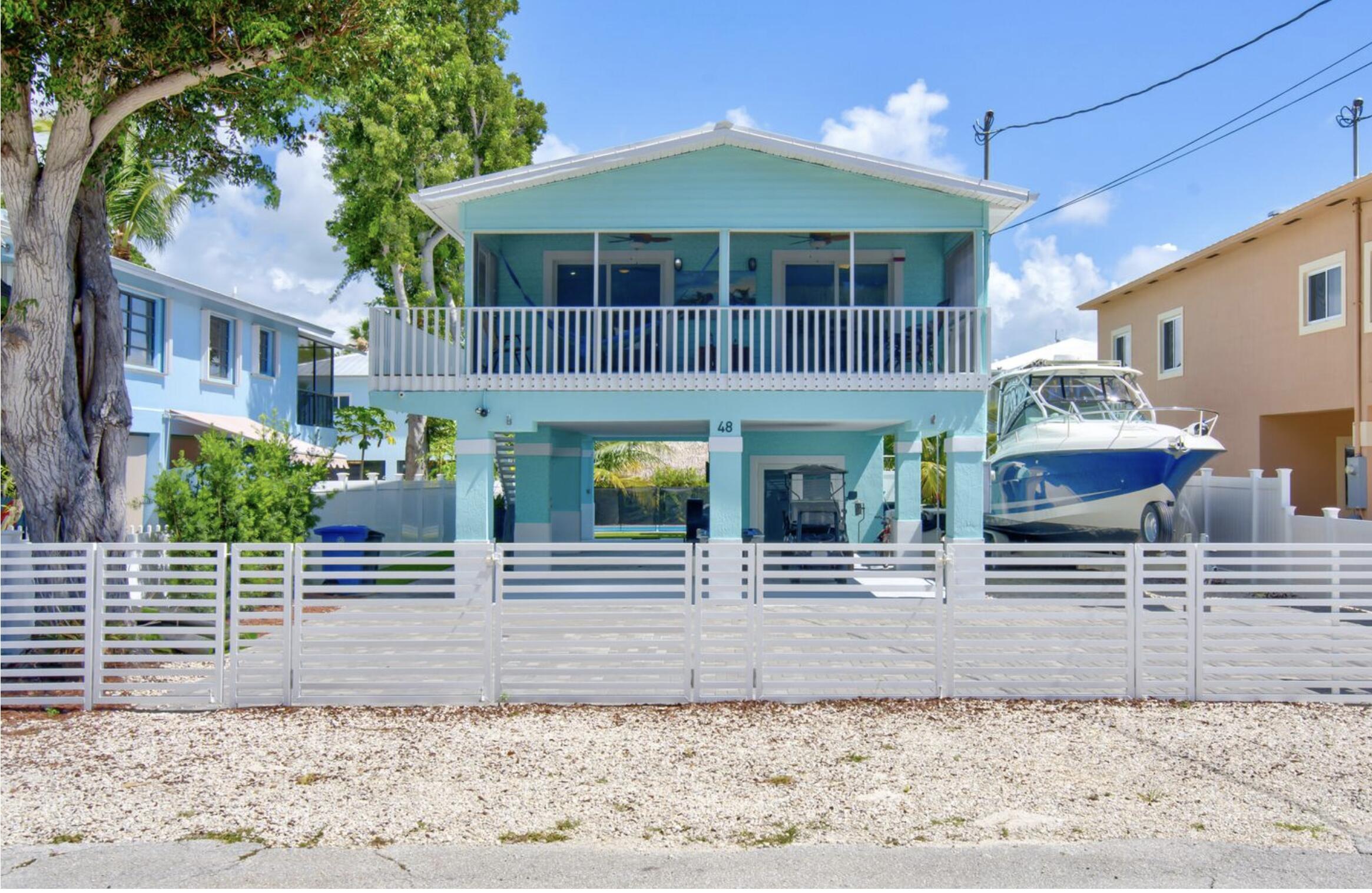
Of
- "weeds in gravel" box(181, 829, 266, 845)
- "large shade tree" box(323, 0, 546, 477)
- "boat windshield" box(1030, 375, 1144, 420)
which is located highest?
"large shade tree" box(323, 0, 546, 477)

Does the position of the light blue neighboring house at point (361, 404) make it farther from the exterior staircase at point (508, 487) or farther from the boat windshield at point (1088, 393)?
the boat windshield at point (1088, 393)

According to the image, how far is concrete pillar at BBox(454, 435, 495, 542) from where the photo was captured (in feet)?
44.4

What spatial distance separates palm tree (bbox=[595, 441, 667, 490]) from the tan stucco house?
48.0 feet

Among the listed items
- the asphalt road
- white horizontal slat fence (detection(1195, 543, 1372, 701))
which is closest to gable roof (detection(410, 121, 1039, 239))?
white horizontal slat fence (detection(1195, 543, 1372, 701))

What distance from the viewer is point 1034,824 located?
17.3 ft

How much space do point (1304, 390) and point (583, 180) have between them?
1313cm

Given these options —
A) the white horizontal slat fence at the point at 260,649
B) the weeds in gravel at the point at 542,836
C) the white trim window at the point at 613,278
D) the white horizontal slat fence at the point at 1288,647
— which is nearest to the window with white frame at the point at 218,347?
the white trim window at the point at 613,278

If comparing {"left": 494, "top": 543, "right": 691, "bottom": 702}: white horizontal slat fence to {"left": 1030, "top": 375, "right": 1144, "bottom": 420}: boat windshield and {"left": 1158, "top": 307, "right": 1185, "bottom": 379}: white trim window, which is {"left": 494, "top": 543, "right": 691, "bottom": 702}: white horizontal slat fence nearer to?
{"left": 1030, "top": 375, "right": 1144, "bottom": 420}: boat windshield

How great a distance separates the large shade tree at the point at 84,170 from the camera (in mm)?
8836

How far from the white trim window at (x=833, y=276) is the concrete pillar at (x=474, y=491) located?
5.59m

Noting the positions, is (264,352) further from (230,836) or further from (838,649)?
(230,836)

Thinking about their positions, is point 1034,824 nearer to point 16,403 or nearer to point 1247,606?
point 1247,606

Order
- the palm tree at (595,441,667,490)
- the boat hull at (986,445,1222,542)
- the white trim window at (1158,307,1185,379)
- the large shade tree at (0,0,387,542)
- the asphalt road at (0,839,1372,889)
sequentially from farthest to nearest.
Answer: the palm tree at (595,441,667,490), the white trim window at (1158,307,1185,379), the boat hull at (986,445,1222,542), the large shade tree at (0,0,387,542), the asphalt road at (0,839,1372,889)

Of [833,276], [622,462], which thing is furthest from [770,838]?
[622,462]
